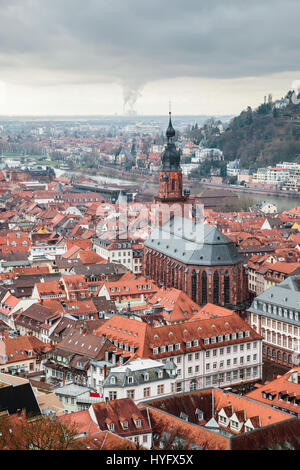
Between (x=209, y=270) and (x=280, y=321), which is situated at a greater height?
(x=209, y=270)

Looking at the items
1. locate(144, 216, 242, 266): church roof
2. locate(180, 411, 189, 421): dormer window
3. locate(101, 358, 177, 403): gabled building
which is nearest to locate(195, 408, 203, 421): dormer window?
locate(180, 411, 189, 421): dormer window

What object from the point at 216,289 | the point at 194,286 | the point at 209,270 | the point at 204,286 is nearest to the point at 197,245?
the point at 209,270

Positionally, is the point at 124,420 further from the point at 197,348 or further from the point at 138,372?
the point at 197,348

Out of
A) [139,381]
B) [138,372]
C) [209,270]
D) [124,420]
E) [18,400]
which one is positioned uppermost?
[124,420]

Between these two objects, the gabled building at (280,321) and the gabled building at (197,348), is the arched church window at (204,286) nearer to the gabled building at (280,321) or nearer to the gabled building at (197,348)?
the gabled building at (280,321)

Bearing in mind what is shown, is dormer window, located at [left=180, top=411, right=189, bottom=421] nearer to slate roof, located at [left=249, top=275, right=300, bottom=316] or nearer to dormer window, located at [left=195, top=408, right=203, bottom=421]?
dormer window, located at [left=195, top=408, right=203, bottom=421]

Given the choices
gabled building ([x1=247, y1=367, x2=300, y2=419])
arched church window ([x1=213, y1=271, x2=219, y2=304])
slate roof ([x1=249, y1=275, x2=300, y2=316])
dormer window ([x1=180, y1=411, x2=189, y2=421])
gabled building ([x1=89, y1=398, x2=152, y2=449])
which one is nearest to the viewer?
gabled building ([x1=89, y1=398, x2=152, y2=449])

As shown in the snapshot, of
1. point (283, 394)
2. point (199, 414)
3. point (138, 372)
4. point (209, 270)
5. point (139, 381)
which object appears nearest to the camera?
point (199, 414)
